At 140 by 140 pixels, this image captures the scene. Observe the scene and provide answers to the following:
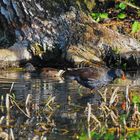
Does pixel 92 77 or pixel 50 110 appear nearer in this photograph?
pixel 50 110

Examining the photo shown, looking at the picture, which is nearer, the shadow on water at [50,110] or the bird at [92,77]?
the shadow on water at [50,110]

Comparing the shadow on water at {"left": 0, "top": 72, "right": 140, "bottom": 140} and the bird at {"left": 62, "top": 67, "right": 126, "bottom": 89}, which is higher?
the bird at {"left": 62, "top": 67, "right": 126, "bottom": 89}

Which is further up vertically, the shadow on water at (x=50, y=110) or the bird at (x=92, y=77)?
the bird at (x=92, y=77)

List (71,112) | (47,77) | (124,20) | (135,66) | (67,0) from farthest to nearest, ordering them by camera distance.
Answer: (124,20)
(67,0)
(135,66)
(47,77)
(71,112)

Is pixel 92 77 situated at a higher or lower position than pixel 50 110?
higher

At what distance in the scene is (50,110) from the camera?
342 inches

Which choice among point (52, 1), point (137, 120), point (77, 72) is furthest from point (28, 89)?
point (52, 1)

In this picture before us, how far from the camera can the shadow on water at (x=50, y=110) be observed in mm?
7508

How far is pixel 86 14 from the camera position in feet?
51.5

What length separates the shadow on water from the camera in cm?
751

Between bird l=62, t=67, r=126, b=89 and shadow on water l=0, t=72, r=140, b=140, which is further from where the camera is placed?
bird l=62, t=67, r=126, b=89

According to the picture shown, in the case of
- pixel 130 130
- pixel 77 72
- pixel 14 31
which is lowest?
pixel 130 130

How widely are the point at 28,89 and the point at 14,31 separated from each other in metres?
4.45

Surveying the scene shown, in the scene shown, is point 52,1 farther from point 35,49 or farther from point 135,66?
point 135,66
